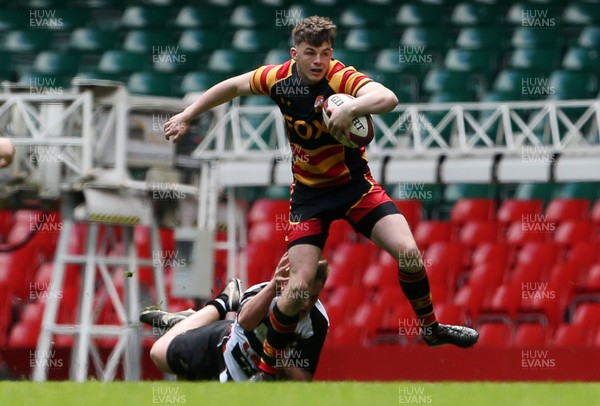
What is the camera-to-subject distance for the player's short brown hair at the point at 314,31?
7324 mm

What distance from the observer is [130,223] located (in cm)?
1236

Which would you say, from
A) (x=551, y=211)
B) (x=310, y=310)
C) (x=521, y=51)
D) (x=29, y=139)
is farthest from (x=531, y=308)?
(x=310, y=310)

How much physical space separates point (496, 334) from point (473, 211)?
6.93ft

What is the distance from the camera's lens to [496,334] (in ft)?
46.2

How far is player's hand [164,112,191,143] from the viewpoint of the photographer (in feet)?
25.2

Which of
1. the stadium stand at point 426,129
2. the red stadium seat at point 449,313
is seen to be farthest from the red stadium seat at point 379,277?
the red stadium seat at point 449,313

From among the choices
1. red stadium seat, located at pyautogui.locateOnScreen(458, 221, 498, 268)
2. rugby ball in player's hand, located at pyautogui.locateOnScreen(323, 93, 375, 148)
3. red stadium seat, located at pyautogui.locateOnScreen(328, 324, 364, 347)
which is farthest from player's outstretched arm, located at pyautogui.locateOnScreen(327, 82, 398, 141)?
red stadium seat, located at pyautogui.locateOnScreen(458, 221, 498, 268)

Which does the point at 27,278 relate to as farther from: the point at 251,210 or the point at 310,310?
the point at 310,310

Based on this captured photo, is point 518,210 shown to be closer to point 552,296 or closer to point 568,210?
point 568,210

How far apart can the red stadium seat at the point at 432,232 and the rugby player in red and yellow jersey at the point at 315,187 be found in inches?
297

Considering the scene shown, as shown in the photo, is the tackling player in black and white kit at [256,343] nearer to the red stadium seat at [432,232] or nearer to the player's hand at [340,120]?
the player's hand at [340,120]

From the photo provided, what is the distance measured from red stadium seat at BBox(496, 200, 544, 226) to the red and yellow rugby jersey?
25.2 ft

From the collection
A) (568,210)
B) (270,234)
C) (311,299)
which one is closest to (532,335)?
(568,210)

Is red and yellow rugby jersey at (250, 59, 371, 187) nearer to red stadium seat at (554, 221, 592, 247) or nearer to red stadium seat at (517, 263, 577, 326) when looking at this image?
red stadium seat at (517, 263, 577, 326)
